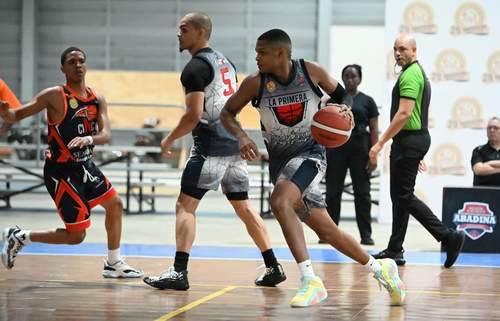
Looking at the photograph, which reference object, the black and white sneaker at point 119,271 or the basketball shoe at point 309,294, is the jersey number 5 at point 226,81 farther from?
the basketball shoe at point 309,294

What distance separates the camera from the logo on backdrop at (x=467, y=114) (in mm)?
12914

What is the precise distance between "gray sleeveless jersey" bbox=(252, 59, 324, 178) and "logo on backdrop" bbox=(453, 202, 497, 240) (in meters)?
4.10

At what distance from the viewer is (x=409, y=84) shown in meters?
8.76

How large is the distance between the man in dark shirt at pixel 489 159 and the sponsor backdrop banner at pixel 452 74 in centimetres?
213

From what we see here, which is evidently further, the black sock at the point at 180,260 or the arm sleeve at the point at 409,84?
the arm sleeve at the point at 409,84

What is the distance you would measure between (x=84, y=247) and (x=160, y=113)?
1240 centimetres

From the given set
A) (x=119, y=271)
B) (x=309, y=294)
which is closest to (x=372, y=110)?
(x=119, y=271)

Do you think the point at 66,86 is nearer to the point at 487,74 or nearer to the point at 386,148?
the point at 386,148

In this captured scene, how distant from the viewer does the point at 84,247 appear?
10.3m

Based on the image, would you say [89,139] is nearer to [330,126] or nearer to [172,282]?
[172,282]

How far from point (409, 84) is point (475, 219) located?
7.44 feet

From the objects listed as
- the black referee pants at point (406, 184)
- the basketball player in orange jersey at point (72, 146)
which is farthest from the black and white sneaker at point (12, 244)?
the black referee pants at point (406, 184)

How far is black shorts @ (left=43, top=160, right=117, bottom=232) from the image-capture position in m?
7.46

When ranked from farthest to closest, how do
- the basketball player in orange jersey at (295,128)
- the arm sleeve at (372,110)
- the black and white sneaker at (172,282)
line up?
1. the arm sleeve at (372,110)
2. the black and white sneaker at (172,282)
3. the basketball player in orange jersey at (295,128)
